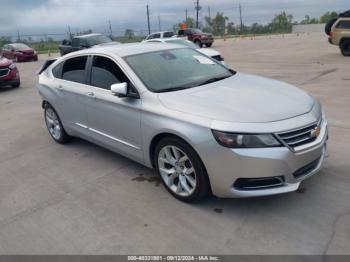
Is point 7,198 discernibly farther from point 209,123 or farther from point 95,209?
point 209,123

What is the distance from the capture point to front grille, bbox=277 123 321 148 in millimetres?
3064

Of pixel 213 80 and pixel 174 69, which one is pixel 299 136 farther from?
pixel 174 69

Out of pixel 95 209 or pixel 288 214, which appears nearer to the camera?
pixel 288 214

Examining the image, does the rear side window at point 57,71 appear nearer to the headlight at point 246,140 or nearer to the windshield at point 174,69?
the windshield at point 174,69

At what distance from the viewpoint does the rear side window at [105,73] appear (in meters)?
4.17

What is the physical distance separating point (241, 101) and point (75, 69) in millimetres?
2751

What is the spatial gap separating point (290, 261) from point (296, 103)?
1553 millimetres

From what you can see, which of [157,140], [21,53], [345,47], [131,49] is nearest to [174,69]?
[131,49]

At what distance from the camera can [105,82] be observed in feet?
14.4

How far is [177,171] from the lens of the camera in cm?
364

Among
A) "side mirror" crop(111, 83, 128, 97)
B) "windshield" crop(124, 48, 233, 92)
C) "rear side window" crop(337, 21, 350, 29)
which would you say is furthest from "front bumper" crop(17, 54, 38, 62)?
"side mirror" crop(111, 83, 128, 97)

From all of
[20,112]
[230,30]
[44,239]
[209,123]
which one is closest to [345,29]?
[20,112]

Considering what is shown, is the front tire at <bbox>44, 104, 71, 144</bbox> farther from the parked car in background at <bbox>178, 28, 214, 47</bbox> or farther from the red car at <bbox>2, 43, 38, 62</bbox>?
the parked car in background at <bbox>178, 28, 214, 47</bbox>

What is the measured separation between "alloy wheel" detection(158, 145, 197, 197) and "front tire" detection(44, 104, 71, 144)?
2.48 metres
